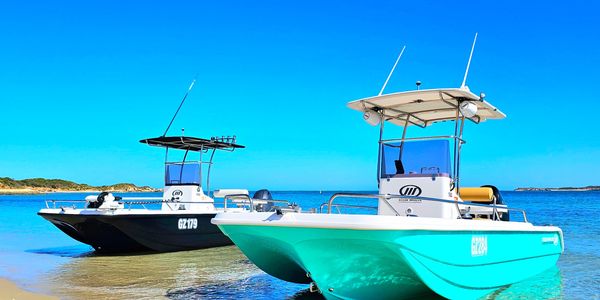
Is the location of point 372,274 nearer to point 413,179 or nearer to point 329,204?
point 329,204

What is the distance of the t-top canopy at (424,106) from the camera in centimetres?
691

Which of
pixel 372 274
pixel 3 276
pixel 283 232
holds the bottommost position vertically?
pixel 3 276

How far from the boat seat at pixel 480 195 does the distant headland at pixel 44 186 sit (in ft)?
296

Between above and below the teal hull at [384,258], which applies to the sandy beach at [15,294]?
below

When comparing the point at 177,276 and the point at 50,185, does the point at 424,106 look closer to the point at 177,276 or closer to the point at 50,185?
the point at 177,276

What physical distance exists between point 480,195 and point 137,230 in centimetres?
682

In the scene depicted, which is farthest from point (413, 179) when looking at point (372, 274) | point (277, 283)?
point (277, 283)

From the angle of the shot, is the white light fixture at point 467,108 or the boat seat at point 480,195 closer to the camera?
the white light fixture at point 467,108

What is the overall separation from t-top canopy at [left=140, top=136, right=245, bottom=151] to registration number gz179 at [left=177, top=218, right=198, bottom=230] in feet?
6.22

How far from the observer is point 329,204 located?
5.56m

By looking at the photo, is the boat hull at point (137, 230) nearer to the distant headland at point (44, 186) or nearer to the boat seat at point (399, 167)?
the boat seat at point (399, 167)

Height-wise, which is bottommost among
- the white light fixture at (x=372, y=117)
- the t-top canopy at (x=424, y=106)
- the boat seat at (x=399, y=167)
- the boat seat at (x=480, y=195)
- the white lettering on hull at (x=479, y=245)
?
the white lettering on hull at (x=479, y=245)

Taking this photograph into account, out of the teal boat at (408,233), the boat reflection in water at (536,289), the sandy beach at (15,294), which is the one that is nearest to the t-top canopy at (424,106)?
the teal boat at (408,233)

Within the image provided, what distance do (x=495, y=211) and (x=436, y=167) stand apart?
3.01 ft
